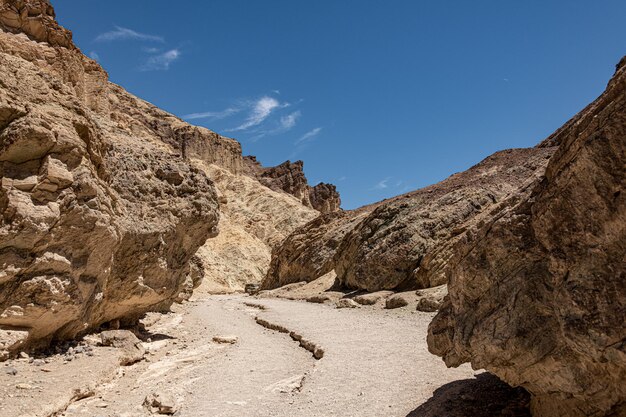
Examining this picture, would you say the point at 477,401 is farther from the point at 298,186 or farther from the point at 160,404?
the point at 298,186

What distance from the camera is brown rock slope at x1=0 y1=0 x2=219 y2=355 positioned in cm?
783

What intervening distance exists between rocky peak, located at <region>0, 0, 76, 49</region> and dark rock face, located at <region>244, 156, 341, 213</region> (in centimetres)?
7615

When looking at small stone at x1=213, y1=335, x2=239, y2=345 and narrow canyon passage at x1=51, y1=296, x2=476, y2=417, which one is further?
small stone at x1=213, y1=335, x2=239, y2=345

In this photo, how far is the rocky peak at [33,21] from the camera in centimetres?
2748

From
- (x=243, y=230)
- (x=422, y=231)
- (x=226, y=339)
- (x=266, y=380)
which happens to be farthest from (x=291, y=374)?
(x=243, y=230)

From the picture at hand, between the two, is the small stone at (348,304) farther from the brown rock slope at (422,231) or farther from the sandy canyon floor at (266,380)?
the sandy canyon floor at (266,380)

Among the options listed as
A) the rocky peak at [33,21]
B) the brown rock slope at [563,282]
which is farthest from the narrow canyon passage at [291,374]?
the rocky peak at [33,21]

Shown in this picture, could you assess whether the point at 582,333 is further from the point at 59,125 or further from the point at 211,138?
the point at 211,138

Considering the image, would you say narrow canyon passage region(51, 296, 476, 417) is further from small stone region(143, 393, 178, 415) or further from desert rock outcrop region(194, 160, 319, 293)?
desert rock outcrop region(194, 160, 319, 293)

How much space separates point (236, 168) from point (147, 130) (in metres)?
21.5

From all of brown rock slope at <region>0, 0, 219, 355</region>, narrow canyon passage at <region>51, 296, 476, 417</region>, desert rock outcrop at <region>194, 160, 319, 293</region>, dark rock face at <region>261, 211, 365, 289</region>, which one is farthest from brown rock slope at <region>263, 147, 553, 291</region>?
desert rock outcrop at <region>194, 160, 319, 293</region>

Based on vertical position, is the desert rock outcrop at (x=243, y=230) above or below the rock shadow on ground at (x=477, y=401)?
above

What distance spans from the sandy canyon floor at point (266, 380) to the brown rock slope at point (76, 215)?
1119 millimetres

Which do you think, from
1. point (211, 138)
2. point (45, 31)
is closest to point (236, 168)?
point (211, 138)
